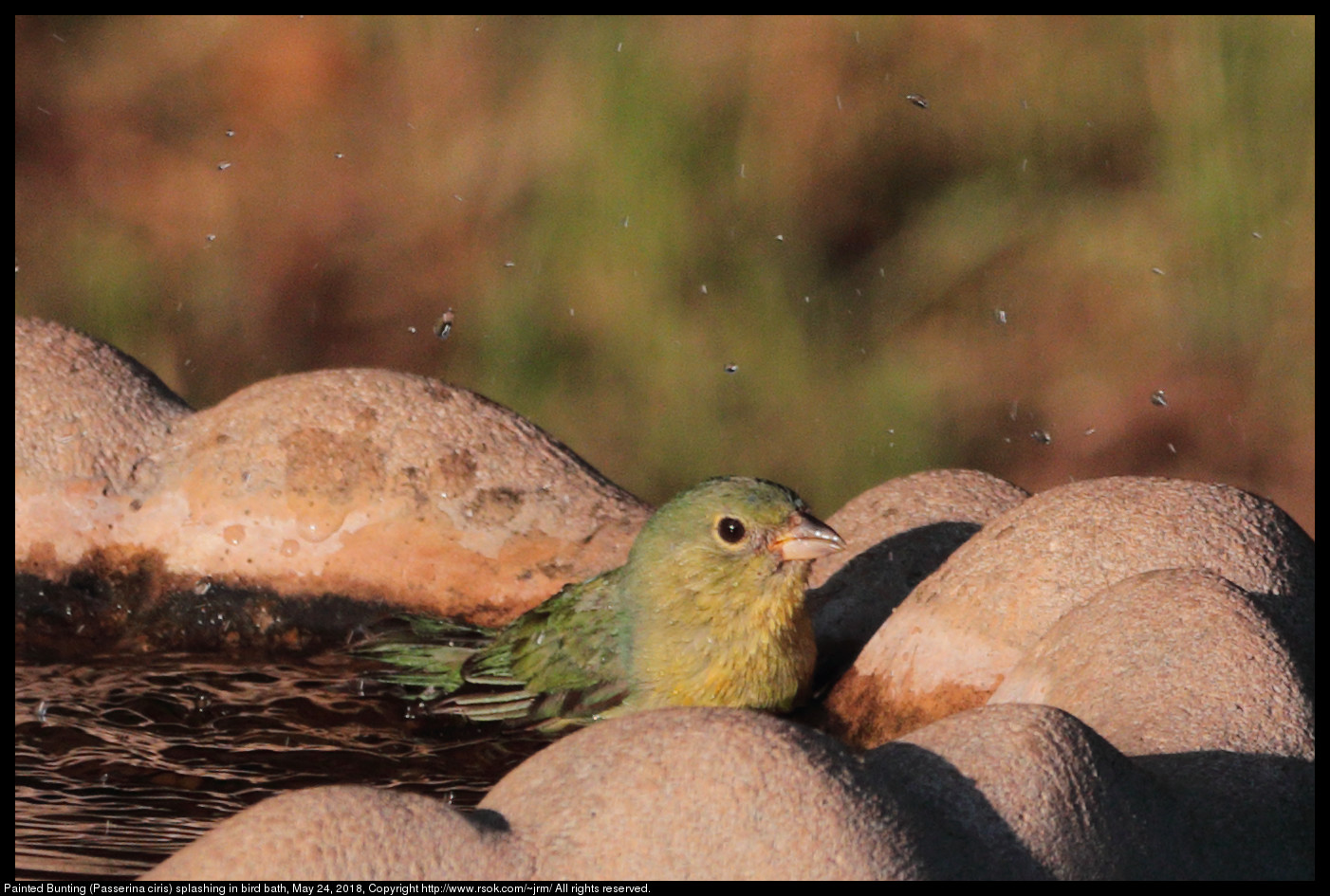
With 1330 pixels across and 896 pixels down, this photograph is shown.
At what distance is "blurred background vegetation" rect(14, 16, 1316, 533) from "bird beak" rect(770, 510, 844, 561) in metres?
4.28

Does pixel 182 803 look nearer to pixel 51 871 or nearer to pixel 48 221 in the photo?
pixel 51 871

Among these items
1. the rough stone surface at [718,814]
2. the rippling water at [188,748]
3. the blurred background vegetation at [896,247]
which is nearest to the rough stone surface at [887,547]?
the rippling water at [188,748]

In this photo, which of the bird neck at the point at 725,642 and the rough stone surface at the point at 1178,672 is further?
the bird neck at the point at 725,642

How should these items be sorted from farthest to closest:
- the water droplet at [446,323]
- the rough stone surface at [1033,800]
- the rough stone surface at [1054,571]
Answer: the water droplet at [446,323]
the rough stone surface at [1054,571]
the rough stone surface at [1033,800]

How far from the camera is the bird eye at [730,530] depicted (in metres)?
3.88

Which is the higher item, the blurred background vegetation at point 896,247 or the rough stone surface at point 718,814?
the blurred background vegetation at point 896,247

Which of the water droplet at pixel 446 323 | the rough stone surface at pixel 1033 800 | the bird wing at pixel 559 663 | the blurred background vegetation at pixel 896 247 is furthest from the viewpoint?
the water droplet at pixel 446 323

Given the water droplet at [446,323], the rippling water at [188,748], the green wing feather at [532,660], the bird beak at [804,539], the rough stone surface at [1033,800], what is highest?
the water droplet at [446,323]

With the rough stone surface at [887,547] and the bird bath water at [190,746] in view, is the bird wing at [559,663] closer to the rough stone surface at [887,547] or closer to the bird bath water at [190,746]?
the bird bath water at [190,746]

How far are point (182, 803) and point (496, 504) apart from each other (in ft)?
4.84

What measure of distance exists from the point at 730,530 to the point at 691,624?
0.25 meters

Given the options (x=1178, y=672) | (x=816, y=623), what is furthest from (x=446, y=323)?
(x=1178, y=672)

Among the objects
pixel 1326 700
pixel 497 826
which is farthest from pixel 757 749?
pixel 1326 700

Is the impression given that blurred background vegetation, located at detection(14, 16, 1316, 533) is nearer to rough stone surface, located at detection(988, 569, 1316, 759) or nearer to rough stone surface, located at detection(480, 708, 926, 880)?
rough stone surface, located at detection(988, 569, 1316, 759)
